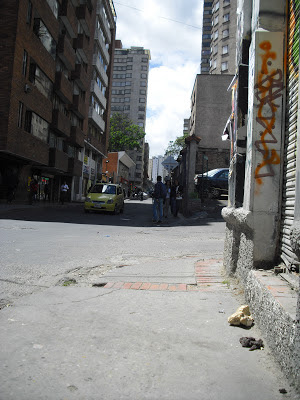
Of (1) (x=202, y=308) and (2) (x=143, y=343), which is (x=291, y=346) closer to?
(2) (x=143, y=343)

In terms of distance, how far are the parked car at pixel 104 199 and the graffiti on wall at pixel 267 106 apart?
15039 millimetres

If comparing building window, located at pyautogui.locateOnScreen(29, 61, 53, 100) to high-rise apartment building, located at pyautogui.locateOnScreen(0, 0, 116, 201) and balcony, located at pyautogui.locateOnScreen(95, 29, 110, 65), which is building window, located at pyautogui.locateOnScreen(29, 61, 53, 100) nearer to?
high-rise apartment building, located at pyautogui.locateOnScreen(0, 0, 116, 201)

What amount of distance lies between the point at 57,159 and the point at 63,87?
588cm

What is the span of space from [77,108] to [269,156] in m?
30.7

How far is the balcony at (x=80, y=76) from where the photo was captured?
31891 millimetres

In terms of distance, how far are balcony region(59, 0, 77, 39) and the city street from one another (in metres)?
27.4

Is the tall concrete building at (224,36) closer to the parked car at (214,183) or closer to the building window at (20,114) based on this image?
the parked car at (214,183)

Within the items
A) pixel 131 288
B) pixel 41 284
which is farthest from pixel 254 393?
pixel 41 284

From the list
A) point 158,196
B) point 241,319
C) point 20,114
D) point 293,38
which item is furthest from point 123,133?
point 241,319

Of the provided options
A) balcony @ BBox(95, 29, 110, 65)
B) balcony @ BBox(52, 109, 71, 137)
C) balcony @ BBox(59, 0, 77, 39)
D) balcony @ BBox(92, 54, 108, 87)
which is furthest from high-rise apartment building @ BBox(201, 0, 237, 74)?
balcony @ BBox(52, 109, 71, 137)

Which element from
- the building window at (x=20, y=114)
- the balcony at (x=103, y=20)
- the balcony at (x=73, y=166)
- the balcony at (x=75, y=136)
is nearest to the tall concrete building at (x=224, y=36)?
the balcony at (x=103, y=20)

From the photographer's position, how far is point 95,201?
18469 millimetres

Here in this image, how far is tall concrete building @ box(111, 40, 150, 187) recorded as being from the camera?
10431 cm

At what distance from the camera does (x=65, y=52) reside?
27.6m
